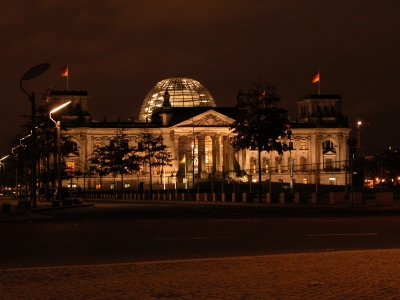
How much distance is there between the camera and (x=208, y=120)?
181m

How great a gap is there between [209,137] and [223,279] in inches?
6875

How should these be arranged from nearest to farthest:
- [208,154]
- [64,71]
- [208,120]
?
[64,71], [208,120], [208,154]

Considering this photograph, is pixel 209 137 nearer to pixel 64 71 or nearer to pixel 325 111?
pixel 325 111

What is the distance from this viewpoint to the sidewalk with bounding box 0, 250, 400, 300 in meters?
11.0

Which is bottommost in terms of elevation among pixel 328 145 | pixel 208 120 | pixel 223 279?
pixel 223 279

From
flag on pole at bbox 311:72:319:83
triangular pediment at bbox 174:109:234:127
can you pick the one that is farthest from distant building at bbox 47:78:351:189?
flag on pole at bbox 311:72:319:83

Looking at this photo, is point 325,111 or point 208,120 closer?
point 208,120

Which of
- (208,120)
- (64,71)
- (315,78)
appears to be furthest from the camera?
(208,120)

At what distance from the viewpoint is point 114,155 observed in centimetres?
12050

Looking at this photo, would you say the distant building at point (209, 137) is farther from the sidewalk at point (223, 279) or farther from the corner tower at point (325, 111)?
the sidewalk at point (223, 279)

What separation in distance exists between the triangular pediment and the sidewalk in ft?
542

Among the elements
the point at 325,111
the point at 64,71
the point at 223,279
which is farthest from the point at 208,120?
the point at 223,279

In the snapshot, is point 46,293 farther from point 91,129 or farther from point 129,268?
point 91,129

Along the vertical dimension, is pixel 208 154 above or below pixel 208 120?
below
